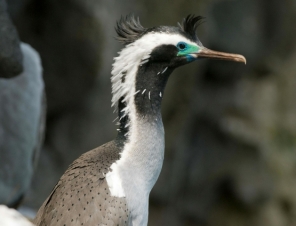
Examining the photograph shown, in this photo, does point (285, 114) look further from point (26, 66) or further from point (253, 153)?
point (26, 66)

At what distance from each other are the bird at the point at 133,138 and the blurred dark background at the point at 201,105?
222 centimetres

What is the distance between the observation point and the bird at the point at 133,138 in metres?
2.65

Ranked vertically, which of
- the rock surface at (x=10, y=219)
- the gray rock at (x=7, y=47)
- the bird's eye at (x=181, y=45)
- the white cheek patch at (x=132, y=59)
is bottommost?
the rock surface at (x=10, y=219)

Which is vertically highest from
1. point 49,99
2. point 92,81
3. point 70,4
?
point 70,4

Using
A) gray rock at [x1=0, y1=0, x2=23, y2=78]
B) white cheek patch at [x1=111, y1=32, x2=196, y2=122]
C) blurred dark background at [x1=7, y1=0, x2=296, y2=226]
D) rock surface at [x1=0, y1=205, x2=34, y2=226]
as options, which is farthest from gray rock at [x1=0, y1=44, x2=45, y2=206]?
rock surface at [x1=0, y1=205, x2=34, y2=226]

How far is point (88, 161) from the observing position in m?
2.81

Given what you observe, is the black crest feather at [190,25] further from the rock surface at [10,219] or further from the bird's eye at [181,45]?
the rock surface at [10,219]

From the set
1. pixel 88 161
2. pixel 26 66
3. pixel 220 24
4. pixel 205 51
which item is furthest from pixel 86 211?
pixel 220 24

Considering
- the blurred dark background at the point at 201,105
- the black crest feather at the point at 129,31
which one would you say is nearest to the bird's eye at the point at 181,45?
the black crest feather at the point at 129,31

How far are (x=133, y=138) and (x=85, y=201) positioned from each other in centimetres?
45

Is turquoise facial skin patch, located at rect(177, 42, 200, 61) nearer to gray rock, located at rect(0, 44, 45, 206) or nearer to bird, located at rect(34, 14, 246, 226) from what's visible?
bird, located at rect(34, 14, 246, 226)

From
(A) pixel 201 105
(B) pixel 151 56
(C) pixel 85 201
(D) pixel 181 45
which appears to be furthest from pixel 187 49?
(A) pixel 201 105

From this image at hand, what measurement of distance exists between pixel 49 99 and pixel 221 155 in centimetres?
315

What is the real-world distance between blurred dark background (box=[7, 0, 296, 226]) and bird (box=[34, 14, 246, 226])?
222 cm
